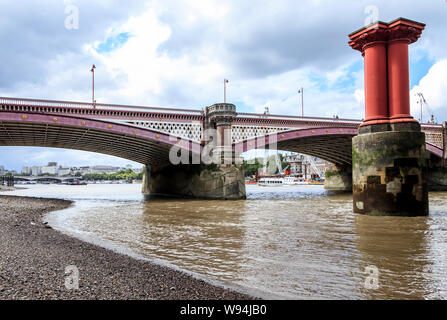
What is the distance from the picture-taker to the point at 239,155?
2450cm

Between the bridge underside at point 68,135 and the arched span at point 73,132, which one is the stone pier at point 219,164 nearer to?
the arched span at point 73,132

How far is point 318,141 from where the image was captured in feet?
104

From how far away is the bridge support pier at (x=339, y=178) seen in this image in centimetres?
4259

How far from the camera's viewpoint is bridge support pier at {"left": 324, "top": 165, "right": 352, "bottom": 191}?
4259cm

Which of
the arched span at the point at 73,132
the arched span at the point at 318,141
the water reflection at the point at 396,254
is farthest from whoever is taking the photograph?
the arched span at the point at 318,141

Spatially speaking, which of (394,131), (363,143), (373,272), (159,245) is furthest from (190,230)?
(394,131)

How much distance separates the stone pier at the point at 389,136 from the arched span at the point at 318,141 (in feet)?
40.6

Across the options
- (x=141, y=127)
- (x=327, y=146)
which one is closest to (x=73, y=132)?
(x=141, y=127)

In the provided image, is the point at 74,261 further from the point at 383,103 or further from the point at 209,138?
the point at 209,138

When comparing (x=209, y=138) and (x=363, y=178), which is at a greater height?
(x=209, y=138)

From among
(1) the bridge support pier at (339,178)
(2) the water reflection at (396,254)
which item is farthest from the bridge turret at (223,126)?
(1) the bridge support pier at (339,178)

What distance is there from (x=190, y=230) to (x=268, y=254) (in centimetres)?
395

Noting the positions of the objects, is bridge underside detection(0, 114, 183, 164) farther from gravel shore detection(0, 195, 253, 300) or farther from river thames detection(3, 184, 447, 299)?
gravel shore detection(0, 195, 253, 300)

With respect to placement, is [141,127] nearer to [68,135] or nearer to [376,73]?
[68,135]
